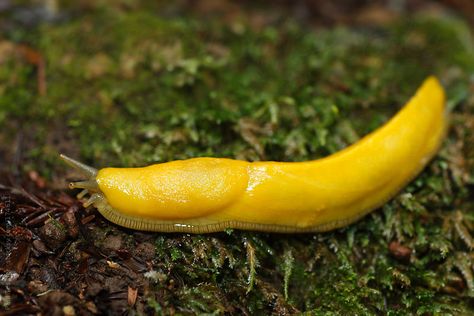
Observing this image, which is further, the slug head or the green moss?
the green moss

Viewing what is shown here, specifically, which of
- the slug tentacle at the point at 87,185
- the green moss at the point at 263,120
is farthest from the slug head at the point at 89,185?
the green moss at the point at 263,120

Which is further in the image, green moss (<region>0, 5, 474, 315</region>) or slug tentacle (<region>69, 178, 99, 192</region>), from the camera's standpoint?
green moss (<region>0, 5, 474, 315</region>)

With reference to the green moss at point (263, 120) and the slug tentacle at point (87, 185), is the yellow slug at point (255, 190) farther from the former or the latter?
the green moss at point (263, 120)

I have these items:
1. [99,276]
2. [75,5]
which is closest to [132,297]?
[99,276]

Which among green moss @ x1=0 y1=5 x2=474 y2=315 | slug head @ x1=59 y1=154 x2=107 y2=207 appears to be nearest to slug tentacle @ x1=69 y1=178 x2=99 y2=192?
slug head @ x1=59 y1=154 x2=107 y2=207

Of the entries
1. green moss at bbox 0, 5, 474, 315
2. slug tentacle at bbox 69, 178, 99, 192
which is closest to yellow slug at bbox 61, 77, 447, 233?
slug tentacle at bbox 69, 178, 99, 192

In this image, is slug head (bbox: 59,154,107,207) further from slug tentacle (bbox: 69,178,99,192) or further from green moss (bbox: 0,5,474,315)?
green moss (bbox: 0,5,474,315)

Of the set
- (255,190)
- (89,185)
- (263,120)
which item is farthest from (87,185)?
(263,120)
